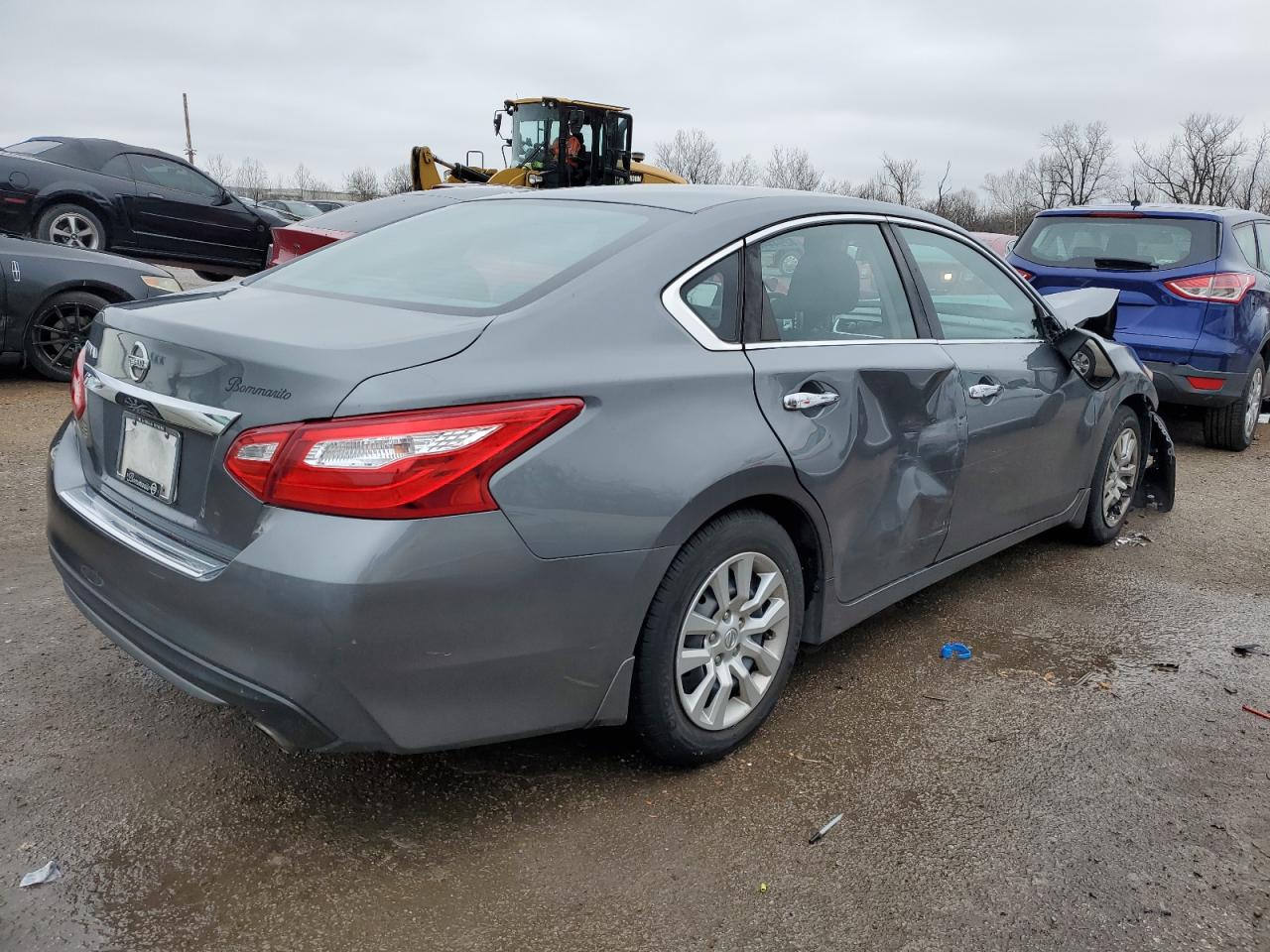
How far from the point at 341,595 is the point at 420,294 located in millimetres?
1022

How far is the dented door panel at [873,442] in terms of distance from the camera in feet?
9.70

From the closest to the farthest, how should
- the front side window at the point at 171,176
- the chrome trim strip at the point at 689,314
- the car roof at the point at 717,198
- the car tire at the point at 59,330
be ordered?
the chrome trim strip at the point at 689,314, the car roof at the point at 717,198, the car tire at the point at 59,330, the front side window at the point at 171,176

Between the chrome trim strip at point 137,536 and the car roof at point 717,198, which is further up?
the car roof at point 717,198

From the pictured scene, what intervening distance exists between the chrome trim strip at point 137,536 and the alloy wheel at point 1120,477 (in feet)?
13.3

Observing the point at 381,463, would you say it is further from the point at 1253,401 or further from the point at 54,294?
the point at 1253,401

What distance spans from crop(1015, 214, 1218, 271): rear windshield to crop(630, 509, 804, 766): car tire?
5.44m

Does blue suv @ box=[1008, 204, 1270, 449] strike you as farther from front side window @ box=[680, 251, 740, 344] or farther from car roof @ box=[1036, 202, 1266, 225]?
front side window @ box=[680, 251, 740, 344]

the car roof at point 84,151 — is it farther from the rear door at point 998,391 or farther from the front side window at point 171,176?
the rear door at point 998,391

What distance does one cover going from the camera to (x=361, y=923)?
2.27 meters

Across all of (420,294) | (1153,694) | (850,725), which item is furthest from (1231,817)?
(420,294)

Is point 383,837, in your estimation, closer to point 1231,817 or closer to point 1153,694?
point 1231,817

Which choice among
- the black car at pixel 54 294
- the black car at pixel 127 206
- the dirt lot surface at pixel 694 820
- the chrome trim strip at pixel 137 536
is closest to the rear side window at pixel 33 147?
the black car at pixel 127 206

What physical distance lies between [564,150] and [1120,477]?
12.2 meters

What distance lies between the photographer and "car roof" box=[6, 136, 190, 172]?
1125 cm
